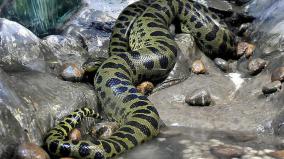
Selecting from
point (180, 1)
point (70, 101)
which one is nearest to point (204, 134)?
point (70, 101)

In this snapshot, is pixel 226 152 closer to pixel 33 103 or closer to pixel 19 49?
pixel 33 103

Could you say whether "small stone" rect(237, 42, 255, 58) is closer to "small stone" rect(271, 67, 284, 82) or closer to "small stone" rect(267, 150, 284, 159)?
"small stone" rect(271, 67, 284, 82)

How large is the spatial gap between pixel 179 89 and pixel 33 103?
2.83m

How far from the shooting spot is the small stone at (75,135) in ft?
27.3

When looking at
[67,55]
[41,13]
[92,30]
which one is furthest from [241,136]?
[41,13]

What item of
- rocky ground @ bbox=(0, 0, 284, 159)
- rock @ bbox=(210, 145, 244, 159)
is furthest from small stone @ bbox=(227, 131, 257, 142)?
rock @ bbox=(210, 145, 244, 159)

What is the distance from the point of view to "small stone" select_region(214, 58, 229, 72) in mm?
11070

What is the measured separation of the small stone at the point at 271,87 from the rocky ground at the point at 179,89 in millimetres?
15

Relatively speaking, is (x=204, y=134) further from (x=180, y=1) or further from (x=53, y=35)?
(x=180, y=1)

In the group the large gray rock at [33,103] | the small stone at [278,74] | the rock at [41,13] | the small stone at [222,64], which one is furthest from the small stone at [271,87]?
the rock at [41,13]

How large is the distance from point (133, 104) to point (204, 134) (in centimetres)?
109

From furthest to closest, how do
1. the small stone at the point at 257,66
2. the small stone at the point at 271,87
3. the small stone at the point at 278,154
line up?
the small stone at the point at 257,66 → the small stone at the point at 271,87 → the small stone at the point at 278,154

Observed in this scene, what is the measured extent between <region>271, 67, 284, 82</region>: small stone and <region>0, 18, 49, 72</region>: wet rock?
3.46 m

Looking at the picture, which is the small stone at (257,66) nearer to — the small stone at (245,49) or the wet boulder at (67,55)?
the small stone at (245,49)
